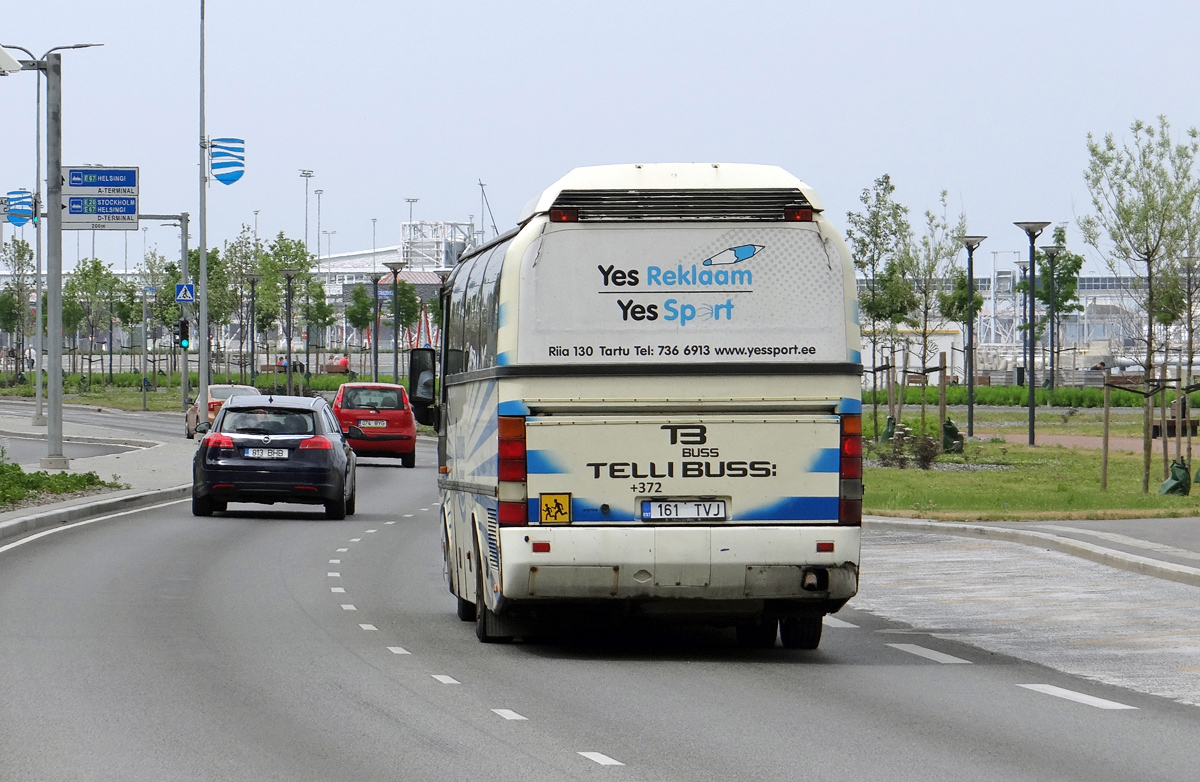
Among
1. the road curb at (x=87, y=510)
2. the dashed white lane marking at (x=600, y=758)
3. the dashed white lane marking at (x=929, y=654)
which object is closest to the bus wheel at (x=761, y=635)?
the dashed white lane marking at (x=929, y=654)

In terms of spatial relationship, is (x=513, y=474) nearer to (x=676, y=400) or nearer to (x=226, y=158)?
(x=676, y=400)

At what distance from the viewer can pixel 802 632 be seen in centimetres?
1225

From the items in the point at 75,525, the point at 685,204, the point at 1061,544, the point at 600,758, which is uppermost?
the point at 685,204

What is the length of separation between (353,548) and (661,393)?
992 cm

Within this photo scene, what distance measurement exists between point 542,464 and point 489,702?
82.8 inches

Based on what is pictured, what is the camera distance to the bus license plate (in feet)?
37.4

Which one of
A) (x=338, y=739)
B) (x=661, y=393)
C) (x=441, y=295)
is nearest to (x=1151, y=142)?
(x=441, y=295)

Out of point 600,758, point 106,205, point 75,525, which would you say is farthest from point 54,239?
point 600,758

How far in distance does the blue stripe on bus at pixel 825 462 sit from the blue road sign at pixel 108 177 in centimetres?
3306

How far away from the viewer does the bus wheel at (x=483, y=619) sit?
12258 millimetres

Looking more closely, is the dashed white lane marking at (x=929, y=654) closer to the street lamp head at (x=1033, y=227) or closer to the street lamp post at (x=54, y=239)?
the street lamp post at (x=54, y=239)

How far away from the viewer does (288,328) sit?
230ft

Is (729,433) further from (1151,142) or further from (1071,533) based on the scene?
(1151,142)

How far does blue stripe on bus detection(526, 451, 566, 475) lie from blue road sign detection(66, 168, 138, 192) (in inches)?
1282
